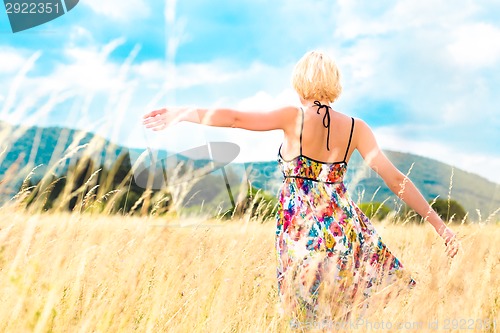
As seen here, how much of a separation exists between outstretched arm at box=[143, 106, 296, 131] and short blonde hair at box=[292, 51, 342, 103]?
183mm

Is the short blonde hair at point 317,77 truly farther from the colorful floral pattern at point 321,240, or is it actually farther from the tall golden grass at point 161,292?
the tall golden grass at point 161,292

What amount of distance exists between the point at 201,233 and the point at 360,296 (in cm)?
184

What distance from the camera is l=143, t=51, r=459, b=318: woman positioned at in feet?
9.49

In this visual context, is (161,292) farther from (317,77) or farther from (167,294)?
(317,77)

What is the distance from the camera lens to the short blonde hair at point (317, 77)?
2.95 m

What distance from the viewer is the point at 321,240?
290cm

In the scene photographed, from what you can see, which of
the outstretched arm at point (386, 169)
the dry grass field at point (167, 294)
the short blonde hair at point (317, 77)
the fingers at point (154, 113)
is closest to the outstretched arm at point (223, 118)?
the fingers at point (154, 113)

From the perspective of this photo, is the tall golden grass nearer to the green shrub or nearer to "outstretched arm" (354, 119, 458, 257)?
"outstretched arm" (354, 119, 458, 257)

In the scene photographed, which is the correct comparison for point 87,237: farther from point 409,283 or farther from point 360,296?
point 409,283

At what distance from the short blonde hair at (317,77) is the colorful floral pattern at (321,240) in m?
0.36

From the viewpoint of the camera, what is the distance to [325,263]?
9.48ft

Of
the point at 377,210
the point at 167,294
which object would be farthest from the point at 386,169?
the point at 167,294

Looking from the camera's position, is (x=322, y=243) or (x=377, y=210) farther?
(x=377, y=210)

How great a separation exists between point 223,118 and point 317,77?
0.58 metres
